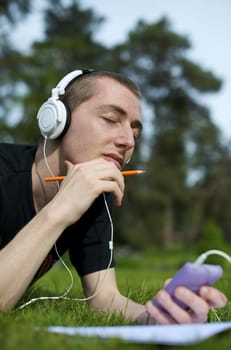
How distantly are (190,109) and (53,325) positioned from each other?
33005mm

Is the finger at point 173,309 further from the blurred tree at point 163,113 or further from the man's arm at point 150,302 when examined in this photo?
the blurred tree at point 163,113

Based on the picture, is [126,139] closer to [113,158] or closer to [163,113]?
[113,158]

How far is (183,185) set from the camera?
1411 inches

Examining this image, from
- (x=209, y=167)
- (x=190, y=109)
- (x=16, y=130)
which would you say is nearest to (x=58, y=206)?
(x=16, y=130)

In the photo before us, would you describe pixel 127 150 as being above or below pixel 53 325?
above

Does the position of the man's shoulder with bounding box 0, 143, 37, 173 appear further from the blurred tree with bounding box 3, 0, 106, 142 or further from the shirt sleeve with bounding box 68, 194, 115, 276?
the blurred tree with bounding box 3, 0, 106, 142

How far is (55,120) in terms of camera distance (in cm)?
258

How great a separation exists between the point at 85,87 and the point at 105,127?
1.11 ft

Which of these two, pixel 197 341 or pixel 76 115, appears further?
pixel 76 115

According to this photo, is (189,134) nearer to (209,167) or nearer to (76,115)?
(209,167)

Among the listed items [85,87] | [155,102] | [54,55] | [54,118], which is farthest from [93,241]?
[155,102]

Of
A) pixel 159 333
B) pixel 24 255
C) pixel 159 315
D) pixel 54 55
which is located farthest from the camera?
pixel 54 55

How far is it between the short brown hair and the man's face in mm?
37

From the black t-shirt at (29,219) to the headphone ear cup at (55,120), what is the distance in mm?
239
